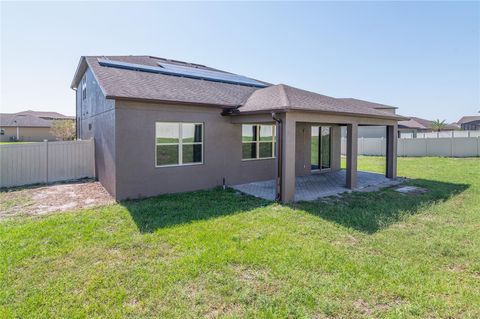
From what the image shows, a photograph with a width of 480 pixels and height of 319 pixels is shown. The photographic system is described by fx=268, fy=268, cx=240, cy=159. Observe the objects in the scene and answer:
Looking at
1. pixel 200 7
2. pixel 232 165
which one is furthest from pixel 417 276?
pixel 200 7

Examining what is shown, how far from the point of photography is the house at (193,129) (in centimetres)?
795

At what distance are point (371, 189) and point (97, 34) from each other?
42.5ft

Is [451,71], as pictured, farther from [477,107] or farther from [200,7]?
[477,107]

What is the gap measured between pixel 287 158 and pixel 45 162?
9671 mm

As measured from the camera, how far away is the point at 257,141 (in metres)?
11.1

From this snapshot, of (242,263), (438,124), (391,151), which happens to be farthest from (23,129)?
(438,124)

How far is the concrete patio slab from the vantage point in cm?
899

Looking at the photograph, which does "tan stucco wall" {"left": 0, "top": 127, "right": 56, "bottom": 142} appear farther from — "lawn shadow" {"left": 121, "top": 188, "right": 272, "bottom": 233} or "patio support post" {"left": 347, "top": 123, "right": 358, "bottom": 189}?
"patio support post" {"left": 347, "top": 123, "right": 358, "bottom": 189}

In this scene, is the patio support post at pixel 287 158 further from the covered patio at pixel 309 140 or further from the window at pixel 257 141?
the window at pixel 257 141

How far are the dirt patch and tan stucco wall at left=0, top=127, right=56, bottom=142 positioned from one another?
37.8 m

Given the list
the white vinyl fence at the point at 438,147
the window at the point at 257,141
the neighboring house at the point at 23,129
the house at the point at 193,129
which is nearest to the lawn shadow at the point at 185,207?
the house at the point at 193,129

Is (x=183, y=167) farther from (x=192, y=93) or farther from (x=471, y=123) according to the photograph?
(x=471, y=123)

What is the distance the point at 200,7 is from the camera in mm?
11281

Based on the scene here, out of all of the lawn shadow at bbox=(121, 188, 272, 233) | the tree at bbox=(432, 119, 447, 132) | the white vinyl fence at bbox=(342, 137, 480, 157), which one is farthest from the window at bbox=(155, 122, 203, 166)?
the tree at bbox=(432, 119, 447, 132)
